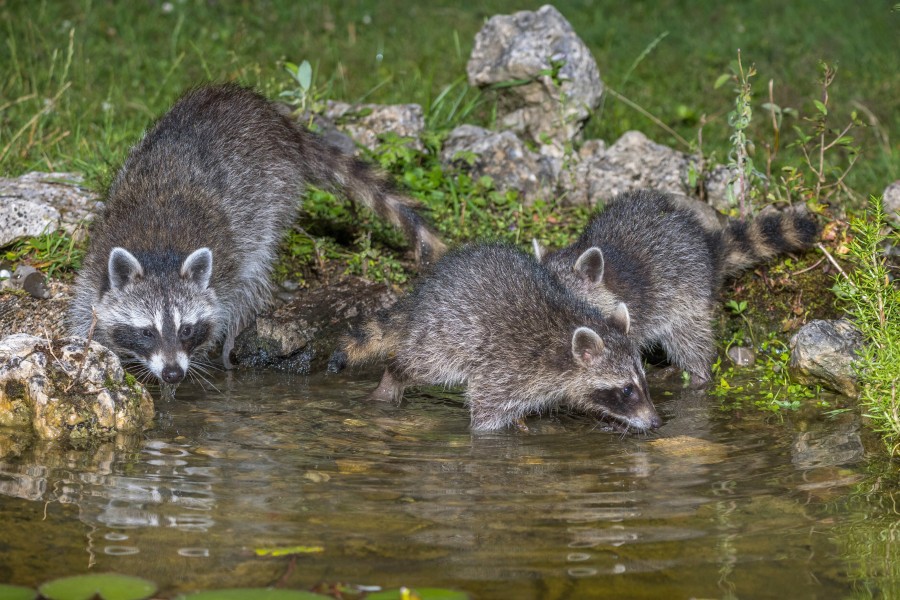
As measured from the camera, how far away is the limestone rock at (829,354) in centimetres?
612

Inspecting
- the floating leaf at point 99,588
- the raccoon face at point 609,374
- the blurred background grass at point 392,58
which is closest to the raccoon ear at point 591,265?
the raccoon face at point 609,374

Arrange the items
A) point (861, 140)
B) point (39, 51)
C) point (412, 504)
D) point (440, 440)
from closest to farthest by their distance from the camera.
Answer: point (412, 504), point (440, 440), point (861, 140), point (39, 51)

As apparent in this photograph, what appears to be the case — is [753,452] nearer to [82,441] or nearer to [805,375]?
[805,375]

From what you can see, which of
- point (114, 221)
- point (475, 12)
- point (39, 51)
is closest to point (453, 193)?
point (114, 221)

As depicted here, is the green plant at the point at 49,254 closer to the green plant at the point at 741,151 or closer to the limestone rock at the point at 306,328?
the limestone rock at the point at 306,328

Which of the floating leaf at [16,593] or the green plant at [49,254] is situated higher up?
the green plant at [49,254]

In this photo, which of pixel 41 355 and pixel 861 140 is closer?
pixel 41 355

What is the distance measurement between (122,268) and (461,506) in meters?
2.85

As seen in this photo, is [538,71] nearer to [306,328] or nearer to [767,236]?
[767,236]

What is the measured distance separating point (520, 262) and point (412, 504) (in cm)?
241

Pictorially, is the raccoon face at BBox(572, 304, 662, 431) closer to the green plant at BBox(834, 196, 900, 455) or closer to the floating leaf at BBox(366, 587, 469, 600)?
the green plant at BBox(834, 196, 900, 455)

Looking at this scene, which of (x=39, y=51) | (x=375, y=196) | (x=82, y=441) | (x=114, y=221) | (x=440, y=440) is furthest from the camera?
(x=39, y=51)

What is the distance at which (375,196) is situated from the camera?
7.62m

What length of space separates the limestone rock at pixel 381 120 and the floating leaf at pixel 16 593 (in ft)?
18.4
